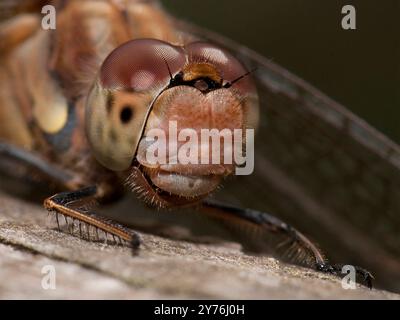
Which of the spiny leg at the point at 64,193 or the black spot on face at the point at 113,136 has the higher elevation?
the black spot on face at the point at 113,136

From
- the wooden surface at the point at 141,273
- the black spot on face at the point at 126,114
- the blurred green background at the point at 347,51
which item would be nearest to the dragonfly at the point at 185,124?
the black spot on face at the point at 126,114

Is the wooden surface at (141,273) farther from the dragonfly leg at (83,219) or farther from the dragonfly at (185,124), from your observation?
the dragonfly at (185,124)

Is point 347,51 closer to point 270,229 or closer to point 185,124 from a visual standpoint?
point 270,229

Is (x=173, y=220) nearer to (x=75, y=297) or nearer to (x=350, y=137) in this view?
(x=350, y=137)

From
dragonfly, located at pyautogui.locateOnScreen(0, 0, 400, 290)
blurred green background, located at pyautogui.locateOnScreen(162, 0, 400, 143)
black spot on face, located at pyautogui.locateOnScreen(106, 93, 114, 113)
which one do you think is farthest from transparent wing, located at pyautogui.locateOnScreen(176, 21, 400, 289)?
blurred green background, located at pyautogui.locateOnScreen(162, 0, 400, 143)

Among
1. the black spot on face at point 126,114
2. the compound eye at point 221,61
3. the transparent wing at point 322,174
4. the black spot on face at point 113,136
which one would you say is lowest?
the transparent wing at point 322,174

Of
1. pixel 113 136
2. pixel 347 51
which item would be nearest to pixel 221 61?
pixel 113 136
